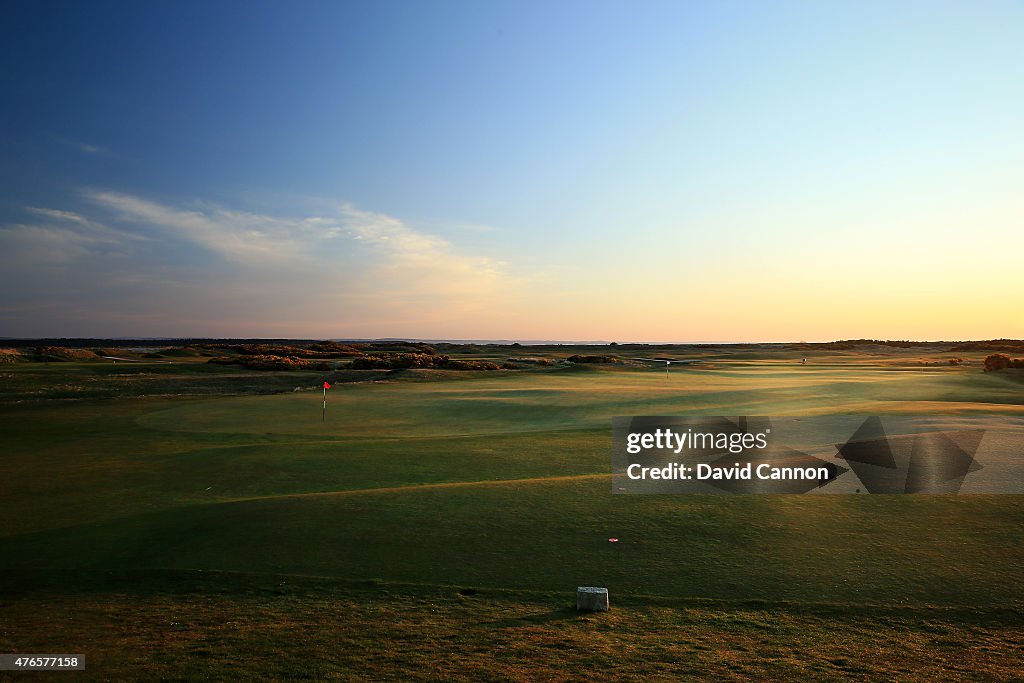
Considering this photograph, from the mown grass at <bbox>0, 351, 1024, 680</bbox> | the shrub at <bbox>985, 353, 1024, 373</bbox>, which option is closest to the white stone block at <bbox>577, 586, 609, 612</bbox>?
the mown grass at <bbox>0, 351, 1024, 680</bbox>

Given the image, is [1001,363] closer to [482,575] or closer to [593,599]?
[593,599]

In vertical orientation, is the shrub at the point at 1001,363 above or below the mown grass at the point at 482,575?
above

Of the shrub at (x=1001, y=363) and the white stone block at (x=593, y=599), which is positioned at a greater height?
the shrub at (x=1001, y=363)

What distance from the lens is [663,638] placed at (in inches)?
263

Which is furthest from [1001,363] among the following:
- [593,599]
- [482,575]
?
[482,575]

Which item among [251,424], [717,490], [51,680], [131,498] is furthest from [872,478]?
[251,424]

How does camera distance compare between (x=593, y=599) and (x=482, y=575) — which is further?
(x=482, y=575)

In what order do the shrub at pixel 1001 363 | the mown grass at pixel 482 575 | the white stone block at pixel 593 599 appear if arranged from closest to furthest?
1. the mown grass at pixel 482 575
2. the white stone block at pixel 593 599
3. the shrub at pixel 1001 363

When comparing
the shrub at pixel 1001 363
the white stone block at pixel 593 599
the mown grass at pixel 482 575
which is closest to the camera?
the mown grass at pixel 482 575

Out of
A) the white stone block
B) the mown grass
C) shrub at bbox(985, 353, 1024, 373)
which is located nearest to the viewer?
the mown grass

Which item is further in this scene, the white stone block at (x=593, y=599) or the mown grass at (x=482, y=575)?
the white stone block at (x=593, y=599)

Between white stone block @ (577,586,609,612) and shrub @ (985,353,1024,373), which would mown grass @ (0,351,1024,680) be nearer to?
white stone block @ (577,586,609,612)

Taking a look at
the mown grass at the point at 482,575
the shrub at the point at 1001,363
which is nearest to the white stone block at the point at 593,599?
the mown grass at the point at 482,575

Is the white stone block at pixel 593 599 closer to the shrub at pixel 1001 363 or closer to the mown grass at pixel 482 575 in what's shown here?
the mown grass at pixel 482 575
